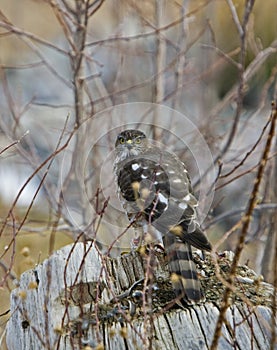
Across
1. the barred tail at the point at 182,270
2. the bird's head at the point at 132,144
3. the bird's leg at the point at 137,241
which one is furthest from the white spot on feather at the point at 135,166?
the barred tail at the point at 182,270

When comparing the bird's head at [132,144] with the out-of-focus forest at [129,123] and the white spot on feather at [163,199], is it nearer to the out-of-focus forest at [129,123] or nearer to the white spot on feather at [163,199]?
the out-of-focus forest at [129,123]

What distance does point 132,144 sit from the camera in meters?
3.66

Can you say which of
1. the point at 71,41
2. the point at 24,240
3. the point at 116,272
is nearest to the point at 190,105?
the point at 24,240

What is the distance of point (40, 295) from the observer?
2.60 metres

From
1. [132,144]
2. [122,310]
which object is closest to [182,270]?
[122,310]

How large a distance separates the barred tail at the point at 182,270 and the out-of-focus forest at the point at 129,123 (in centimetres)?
20

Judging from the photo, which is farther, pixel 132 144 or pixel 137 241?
pixel 132 144

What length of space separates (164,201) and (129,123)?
1541mm

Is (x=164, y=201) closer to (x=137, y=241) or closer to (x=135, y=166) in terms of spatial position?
(x=137, y=241)

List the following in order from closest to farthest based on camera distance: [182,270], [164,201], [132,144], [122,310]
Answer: [122,310], [182,270], [164,201], [132,144]

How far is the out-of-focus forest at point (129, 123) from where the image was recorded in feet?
12.8

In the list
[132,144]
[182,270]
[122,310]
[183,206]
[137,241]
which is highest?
[132,144]

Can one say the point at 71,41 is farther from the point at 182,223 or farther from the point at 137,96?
the point at 137,96

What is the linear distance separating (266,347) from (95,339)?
1.90 ft
